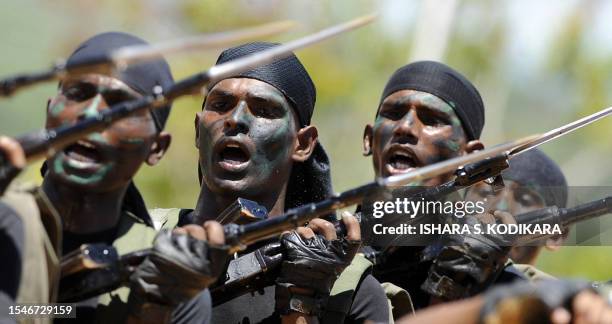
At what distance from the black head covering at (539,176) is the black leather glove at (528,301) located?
4858mm

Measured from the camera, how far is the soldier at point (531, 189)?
8.22 meters

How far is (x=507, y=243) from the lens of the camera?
665 cm

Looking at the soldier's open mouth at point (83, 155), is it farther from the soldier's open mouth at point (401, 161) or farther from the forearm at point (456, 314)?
the soldier's open mouth at point (401, 161)

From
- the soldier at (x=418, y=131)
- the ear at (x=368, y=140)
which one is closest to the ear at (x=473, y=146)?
the soldier at (x=418, y=131)

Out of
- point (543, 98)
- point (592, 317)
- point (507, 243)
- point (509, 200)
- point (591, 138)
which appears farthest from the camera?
point (543, 98)

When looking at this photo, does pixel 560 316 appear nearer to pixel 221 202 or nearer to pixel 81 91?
pixel 81 91

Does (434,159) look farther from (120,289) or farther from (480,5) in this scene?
(480,5)

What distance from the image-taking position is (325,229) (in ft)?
19.4

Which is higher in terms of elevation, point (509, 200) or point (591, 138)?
point (509, 200)

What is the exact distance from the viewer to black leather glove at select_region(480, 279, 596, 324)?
139 inches

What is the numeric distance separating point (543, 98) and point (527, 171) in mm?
16364

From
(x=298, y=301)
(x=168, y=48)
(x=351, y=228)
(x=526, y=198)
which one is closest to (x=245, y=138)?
(x=351, y=228)

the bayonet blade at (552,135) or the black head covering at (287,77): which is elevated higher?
the bayonet blade at (552,135)

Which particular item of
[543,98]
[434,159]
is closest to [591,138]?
[543,98]
